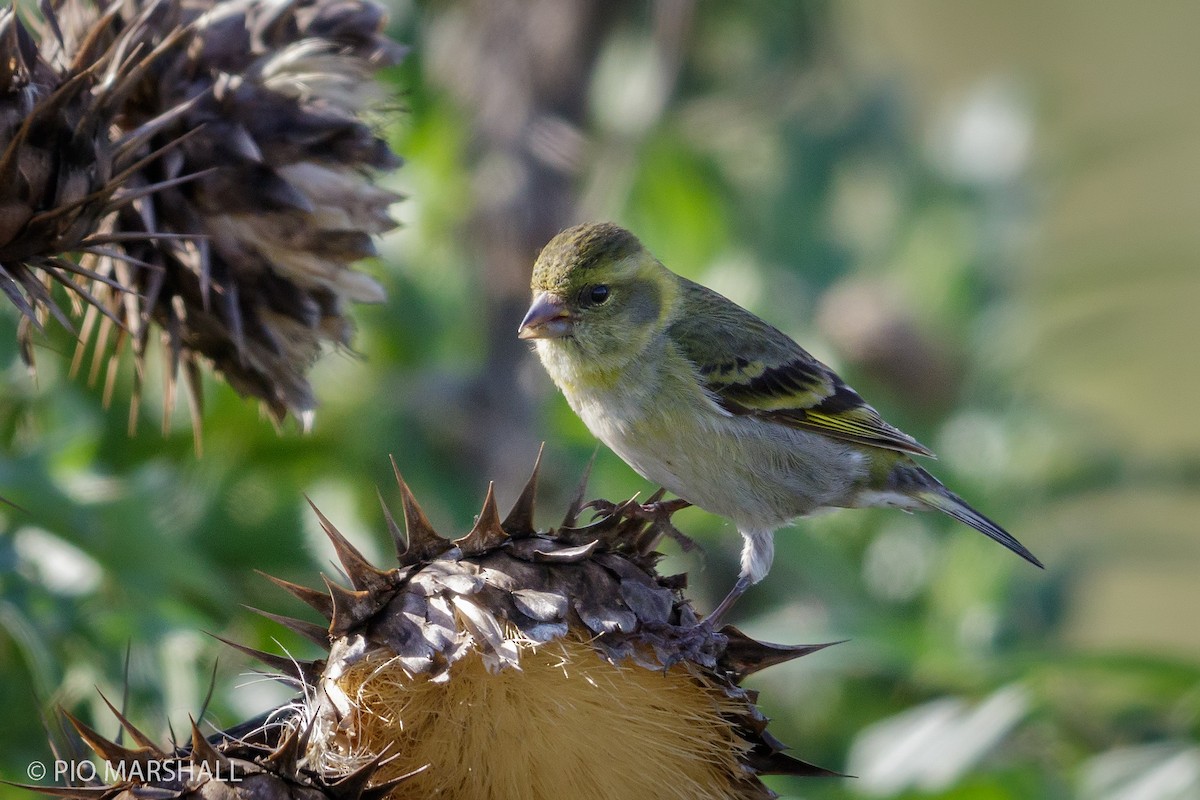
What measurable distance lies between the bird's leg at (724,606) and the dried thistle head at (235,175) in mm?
525

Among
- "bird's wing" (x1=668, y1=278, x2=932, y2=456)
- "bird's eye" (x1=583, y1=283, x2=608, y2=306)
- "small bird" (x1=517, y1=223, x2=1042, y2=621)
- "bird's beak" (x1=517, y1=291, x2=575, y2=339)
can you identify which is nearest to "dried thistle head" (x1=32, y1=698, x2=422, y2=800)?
"small bird" (x1=517, y1=223, x2=1042, y2=621)

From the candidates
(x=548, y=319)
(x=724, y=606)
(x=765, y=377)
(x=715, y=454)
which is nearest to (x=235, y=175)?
(x=724, y=606)

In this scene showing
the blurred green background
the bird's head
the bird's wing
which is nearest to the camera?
the blurred green background

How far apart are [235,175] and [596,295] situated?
3.15ft

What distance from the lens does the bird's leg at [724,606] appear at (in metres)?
1.19

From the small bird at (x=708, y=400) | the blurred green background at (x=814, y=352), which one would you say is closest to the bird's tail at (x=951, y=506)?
the small bird at (x=708, y=400)

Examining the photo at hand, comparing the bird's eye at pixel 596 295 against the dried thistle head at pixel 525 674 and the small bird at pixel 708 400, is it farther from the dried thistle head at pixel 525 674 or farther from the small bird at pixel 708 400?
the dried thistle head at pixel 525 674

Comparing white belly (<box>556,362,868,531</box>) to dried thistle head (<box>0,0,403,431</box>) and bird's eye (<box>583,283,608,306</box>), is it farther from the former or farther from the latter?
dried thistle head (<box>0,0,403,431</box>)

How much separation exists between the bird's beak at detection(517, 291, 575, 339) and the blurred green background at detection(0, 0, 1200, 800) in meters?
0.36

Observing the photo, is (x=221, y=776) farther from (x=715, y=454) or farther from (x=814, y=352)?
(x=814, y=352)

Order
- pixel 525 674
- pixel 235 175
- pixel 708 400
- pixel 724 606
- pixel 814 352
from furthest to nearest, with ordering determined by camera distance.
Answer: pixel 814 352, pixel 708 400, pixel 724 606, pixel 235 175, pixel 525 674

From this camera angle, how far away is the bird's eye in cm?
215

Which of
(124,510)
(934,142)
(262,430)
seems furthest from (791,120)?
(124,510)

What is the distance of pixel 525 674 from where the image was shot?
1.11 metres
